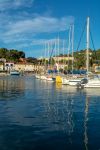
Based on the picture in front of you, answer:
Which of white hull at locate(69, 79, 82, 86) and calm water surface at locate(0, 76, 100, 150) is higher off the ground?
white hull at locate(69, 79, 82, 86)

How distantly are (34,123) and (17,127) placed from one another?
1.81 metres

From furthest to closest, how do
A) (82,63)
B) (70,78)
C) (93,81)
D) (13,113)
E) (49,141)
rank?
(82,63)
(70,78)
(93,81)
(13,113)
(49,141)

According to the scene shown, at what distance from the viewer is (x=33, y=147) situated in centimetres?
1791

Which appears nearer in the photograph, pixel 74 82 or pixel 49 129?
pixel 49 129

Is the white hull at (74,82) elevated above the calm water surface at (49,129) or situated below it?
above

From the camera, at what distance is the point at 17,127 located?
898 inches

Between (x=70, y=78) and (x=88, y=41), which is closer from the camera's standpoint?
(x=88, y=41)

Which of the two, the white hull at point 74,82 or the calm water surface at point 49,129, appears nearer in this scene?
the calm water surface at point 49,129

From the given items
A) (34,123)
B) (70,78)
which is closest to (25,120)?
(34,123)

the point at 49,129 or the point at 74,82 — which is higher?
the point at 74,82

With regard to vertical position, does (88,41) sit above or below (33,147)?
above

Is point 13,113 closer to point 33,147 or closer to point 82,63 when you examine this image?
point 33,147

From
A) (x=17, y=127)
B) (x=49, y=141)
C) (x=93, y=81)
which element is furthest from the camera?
(x=93, y=81)

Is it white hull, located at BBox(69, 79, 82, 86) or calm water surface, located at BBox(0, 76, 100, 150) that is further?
white hull, located at BBox(69, 79, 82, 86)
